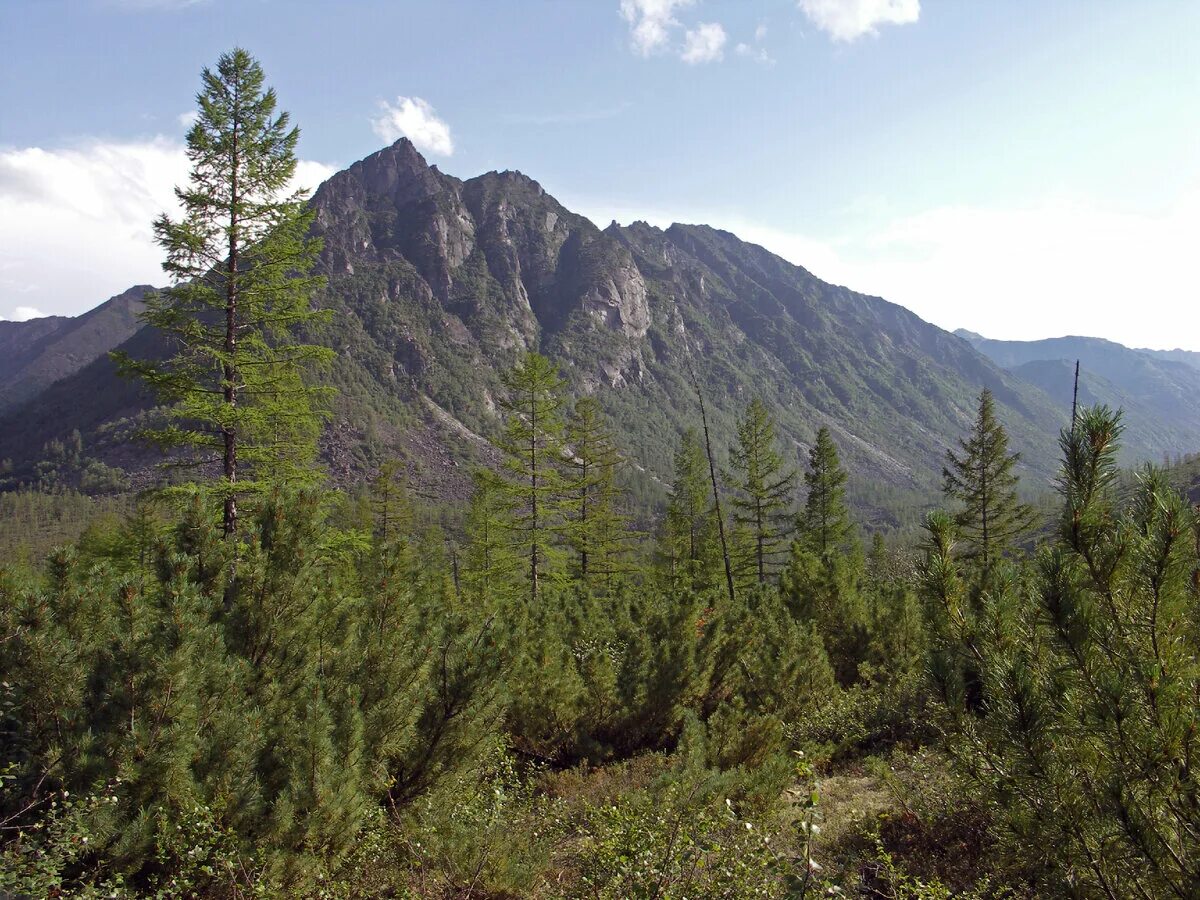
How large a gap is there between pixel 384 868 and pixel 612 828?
161cm

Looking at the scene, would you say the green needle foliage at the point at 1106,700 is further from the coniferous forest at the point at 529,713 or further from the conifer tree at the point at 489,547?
the conifer tree at the point at 489,547

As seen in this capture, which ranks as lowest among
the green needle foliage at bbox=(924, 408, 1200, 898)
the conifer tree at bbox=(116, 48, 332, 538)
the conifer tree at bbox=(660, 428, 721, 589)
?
the conifer tree at bbox=(660, 428, 721, 589)

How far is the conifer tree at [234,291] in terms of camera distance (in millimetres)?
9938

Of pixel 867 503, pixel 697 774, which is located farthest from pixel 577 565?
pixel 867 503

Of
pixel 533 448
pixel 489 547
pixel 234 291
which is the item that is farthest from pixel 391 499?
pixel 234 291

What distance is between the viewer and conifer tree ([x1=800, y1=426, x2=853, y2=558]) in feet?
85.3

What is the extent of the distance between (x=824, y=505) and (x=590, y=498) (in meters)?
10.4

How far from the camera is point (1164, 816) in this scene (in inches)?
91.2

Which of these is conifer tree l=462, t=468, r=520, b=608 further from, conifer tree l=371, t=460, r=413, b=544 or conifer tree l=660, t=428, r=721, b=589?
conifer tree l=660, t=428, r=721, b=589

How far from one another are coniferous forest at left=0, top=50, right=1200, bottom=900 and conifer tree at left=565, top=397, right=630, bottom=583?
32.4 ft

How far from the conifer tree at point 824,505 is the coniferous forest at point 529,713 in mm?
16128

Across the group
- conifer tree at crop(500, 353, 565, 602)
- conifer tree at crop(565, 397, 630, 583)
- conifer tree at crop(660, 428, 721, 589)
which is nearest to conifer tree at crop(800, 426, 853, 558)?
conifer tree at crop(660, 428, 721, 589)

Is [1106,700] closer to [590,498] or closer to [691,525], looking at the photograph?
[590,498]

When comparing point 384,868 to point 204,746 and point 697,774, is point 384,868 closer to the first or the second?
point 204,746
